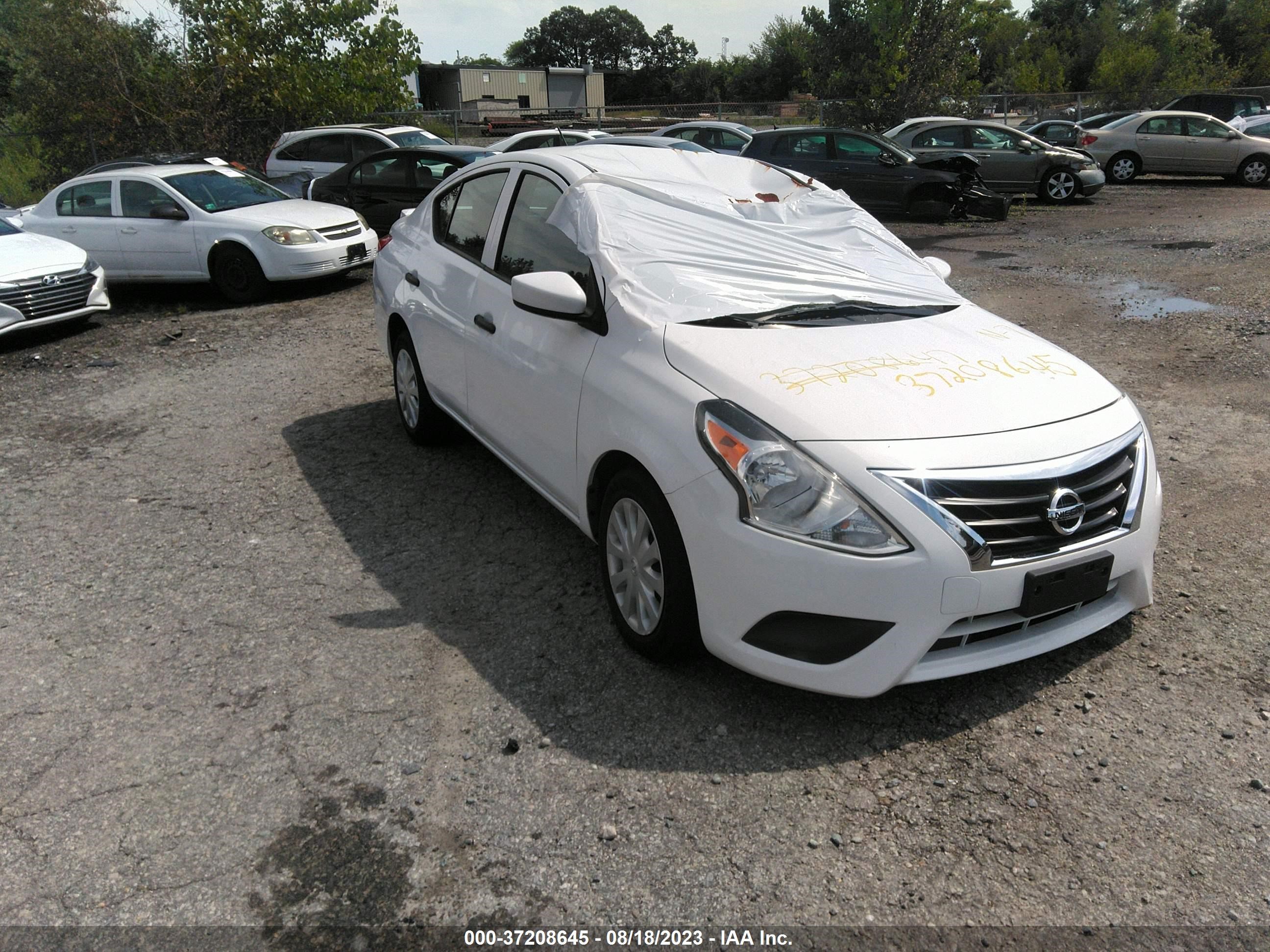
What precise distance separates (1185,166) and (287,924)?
22580 mm

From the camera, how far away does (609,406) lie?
3.46 meters

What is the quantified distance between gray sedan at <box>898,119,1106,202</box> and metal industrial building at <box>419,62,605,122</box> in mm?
42103

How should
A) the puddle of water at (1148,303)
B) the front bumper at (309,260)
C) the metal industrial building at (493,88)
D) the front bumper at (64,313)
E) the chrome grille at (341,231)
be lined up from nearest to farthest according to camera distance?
the puddle of water at (1148,303) → the front bumper at (64,313) → the front bumper at (309,260) → the chrome grille at (341,231) → the metal industrial building at (493,88)

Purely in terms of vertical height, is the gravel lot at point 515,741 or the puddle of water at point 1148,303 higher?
the puddle of water at point 1148,303

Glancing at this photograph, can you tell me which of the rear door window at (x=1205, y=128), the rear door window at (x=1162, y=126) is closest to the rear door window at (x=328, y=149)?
the rear door window at (x=1162, y=126)

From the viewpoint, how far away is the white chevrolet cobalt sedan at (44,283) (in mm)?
8914

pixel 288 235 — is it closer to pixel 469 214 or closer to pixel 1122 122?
pixel 469 214

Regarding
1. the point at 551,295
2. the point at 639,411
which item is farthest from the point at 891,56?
the point at 639,411

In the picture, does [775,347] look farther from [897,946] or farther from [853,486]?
[897,946]

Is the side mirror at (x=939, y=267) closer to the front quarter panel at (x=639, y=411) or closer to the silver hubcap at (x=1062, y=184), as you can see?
the front quarter panel at (x=639, y=411)

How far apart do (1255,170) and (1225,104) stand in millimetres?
5792

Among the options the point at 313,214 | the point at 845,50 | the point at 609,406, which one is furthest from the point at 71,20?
the point at 609,406

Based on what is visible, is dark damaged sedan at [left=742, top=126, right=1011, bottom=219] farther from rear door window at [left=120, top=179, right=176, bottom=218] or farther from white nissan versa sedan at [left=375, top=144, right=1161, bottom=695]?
white nissan versa sedan at [left=375, top=144, right=1161, bottom=695]

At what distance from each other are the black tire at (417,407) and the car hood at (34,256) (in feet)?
18.0
